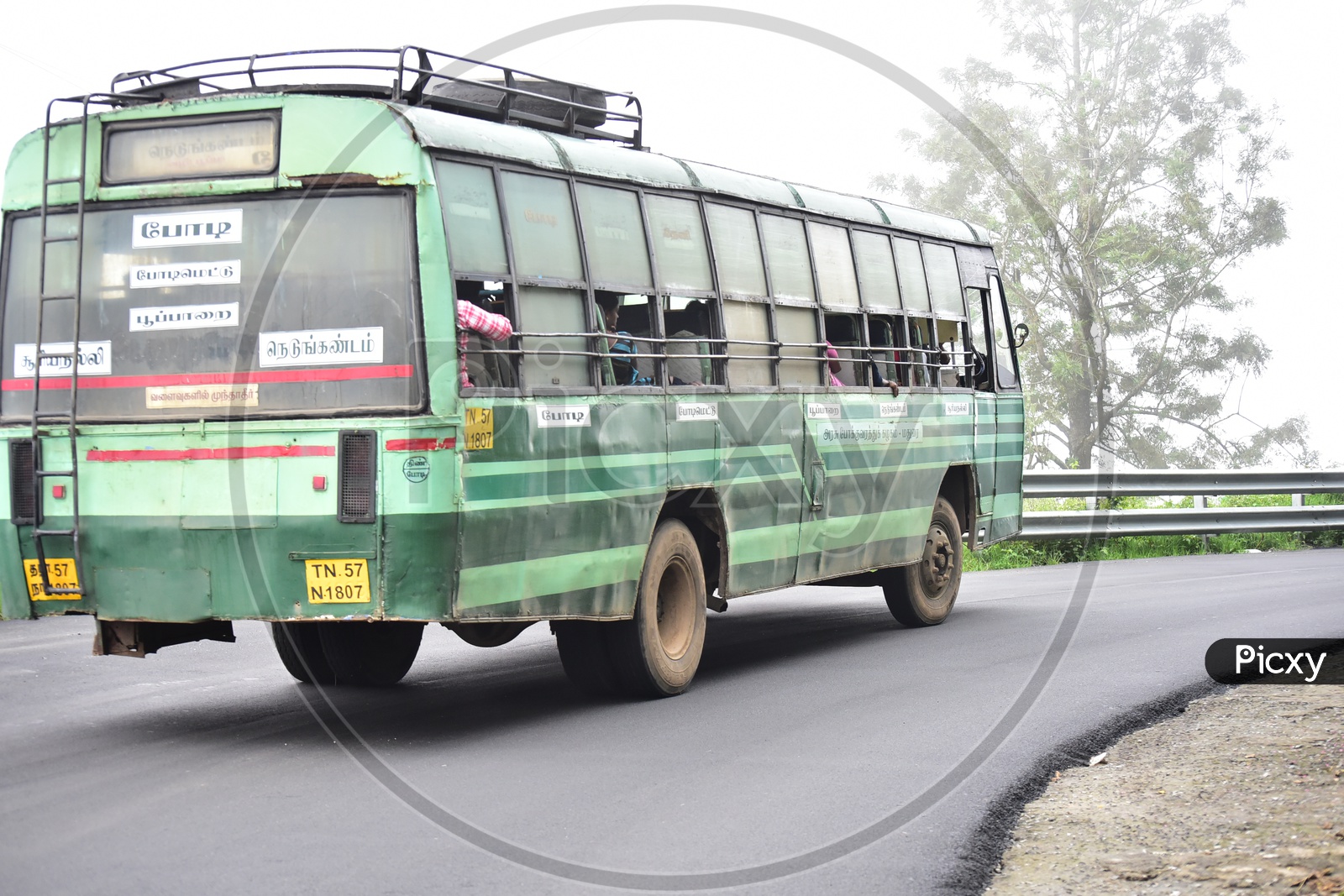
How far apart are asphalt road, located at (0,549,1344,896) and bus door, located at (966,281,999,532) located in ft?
5.34

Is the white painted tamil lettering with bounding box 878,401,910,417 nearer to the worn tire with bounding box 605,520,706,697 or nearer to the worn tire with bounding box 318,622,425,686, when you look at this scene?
the worn tire with bounding box 605,520,706,697

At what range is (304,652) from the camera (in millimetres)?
9664

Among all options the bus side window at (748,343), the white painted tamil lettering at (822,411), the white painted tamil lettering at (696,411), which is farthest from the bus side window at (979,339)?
the white painted tamil lettering at (696,411)

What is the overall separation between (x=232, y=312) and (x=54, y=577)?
1709 millimetres

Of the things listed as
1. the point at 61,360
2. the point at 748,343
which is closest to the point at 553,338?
the point at 748,343

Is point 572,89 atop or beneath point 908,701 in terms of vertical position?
atop

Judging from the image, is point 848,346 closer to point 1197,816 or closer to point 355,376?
point 355,376

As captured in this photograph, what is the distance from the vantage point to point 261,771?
701 cm

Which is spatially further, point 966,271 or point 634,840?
A: point 966,271

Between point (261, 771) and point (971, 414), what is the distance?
8.24 meters

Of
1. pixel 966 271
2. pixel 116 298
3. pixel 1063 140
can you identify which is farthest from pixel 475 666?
pixel 1063 140

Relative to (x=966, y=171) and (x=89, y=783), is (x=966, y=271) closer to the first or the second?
(x=89, y=783)

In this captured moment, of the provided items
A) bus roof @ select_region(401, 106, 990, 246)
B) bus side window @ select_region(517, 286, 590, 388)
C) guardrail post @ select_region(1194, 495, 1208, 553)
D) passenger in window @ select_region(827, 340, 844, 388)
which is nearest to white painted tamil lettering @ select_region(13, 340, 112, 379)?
bus roof @ select_region(401, 106, 990, 246)

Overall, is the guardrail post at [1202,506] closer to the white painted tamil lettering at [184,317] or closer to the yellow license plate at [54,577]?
the white painted tamil lettering at [184,317]
